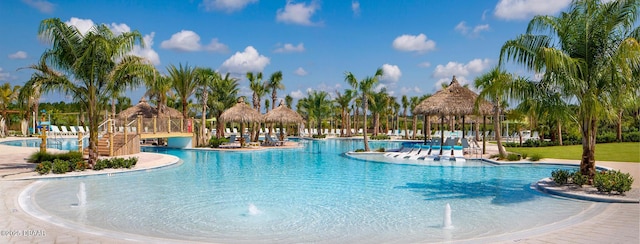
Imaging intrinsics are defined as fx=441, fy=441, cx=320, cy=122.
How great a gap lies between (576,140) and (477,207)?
2234 cm

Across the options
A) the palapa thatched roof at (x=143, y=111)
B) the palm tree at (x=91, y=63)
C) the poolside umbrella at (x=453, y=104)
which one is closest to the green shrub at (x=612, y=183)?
the poolside umbrella at (x=453, y=104)

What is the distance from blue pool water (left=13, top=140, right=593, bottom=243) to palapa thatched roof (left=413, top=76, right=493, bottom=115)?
237 inches

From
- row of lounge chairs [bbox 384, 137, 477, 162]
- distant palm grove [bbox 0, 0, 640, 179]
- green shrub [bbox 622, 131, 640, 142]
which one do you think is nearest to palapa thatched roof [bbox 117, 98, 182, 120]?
distant palm grove [bbox 0, 0, 640, 179]

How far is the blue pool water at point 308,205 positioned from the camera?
288 inches

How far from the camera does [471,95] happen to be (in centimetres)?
2220

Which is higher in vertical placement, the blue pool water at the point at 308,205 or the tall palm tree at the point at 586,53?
the tall palm tree at the point at 586,53

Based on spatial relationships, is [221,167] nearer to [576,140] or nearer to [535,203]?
[535,203]

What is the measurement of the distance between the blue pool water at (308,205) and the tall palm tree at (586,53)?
7.01 ft

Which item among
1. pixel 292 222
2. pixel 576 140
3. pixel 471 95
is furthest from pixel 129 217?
pixel 576 140

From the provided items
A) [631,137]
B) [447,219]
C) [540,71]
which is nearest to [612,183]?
[540,71]

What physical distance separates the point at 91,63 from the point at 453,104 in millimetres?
15725

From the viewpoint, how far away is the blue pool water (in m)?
7.31

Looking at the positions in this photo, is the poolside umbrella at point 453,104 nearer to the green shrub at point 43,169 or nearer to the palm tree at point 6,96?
the green shrub at point 43,169

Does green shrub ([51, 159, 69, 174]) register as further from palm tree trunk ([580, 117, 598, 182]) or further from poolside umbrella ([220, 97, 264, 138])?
poolside umbrella ([220, 97, 264, 138])
